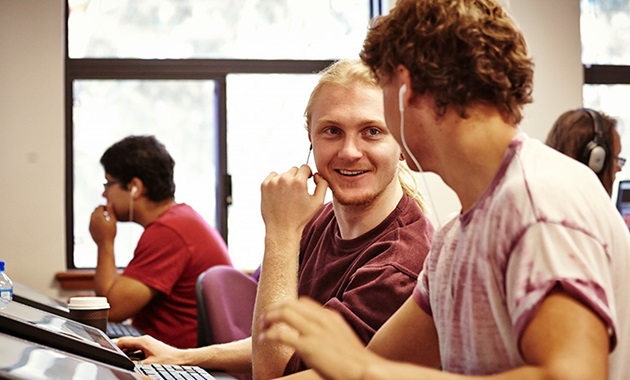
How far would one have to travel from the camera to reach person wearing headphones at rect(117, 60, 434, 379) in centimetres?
164

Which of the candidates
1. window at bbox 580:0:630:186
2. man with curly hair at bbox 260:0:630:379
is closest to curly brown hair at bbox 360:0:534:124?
man with curly hair at bbox 260:0:630:379

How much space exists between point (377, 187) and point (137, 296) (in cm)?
155

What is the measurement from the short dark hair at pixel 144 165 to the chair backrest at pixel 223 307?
1.12 meters

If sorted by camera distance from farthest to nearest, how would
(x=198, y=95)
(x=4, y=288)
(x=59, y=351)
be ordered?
(x=198, y=95), (x=4, y=288), (x=59, y=351)

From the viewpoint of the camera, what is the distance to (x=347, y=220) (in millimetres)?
1857

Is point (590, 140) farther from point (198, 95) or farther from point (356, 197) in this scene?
point (198, 95)

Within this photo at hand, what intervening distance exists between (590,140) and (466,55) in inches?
76.6

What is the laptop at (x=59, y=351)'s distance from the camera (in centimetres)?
117

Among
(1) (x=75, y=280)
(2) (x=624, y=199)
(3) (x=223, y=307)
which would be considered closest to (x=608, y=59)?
(2) (x=624, y=199)

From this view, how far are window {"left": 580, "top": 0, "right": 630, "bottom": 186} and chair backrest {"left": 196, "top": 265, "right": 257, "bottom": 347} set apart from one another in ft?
11.1

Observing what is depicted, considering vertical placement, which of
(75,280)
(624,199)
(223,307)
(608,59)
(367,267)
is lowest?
(75,280)

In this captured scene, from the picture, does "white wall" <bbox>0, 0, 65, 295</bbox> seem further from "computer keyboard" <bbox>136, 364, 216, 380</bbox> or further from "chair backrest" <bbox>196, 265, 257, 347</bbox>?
"computer keyboard" <bbox>136, 364, 216, 380</bbox>

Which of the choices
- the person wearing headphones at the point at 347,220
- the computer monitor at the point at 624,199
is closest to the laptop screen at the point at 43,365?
the person wearing headphones at the point at 347,220

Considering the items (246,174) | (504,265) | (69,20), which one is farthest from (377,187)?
(69,20)
